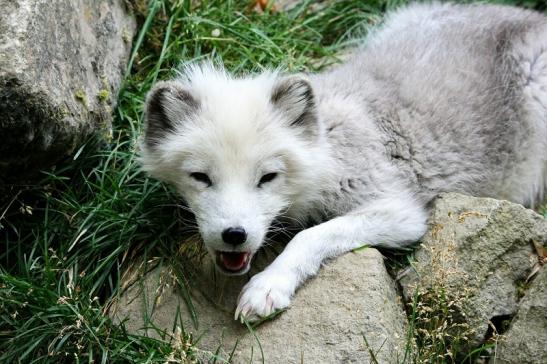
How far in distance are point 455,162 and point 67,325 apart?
255cm

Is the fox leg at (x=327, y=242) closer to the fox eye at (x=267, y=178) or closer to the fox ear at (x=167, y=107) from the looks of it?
the fox eye at (x=267, y=178)

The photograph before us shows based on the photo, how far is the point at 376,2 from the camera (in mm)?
7629

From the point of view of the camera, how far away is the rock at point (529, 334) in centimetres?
444

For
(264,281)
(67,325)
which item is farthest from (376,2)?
(67,325)

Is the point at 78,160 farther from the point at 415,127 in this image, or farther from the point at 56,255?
the point at 415,127

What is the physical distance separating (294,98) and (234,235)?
950mm

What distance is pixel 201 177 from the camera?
4707 mm

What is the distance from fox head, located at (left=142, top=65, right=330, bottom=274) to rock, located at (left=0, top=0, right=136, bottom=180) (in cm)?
51

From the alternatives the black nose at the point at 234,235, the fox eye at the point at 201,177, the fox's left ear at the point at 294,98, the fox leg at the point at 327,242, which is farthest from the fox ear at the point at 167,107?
the fox leg at the point at 327,242

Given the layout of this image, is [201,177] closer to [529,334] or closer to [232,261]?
[232,261]

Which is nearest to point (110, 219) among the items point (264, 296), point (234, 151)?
point (234, 151)

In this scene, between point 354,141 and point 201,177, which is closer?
point 201,177

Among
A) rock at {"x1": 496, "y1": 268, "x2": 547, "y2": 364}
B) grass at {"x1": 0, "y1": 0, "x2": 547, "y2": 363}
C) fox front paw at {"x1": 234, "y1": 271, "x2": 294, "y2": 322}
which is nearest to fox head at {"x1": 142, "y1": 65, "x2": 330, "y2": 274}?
fox front paw at {"x1": 234, "y1": 271, "x2": 294, "y2": 322}

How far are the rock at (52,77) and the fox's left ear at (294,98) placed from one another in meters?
1.18
